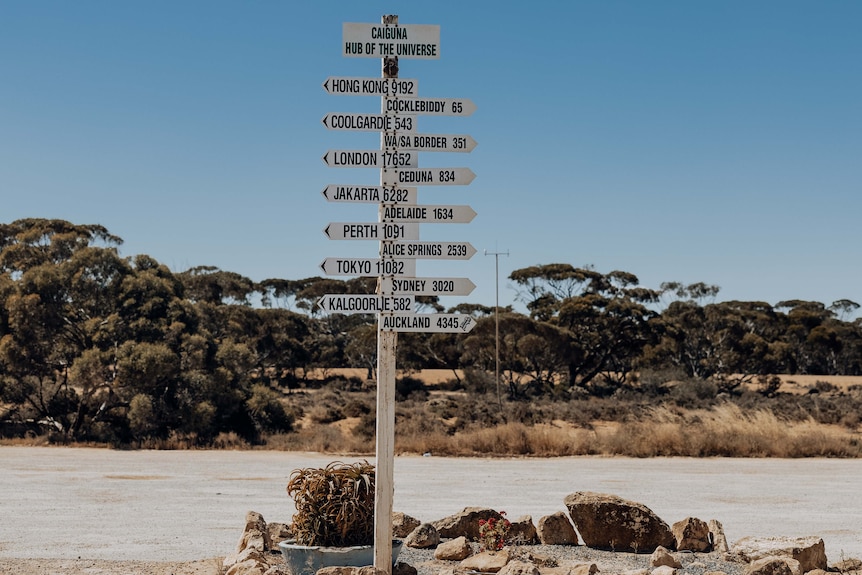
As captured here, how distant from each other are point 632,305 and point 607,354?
3.03 m

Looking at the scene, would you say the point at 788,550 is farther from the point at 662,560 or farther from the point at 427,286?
the point at 427,286

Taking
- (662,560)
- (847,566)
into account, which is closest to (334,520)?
(662,560)

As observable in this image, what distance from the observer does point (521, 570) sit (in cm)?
621

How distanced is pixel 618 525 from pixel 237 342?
3587cm

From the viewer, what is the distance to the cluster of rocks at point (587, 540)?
734cm

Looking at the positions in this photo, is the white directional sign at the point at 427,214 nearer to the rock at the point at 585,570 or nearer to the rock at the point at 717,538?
the rock at the point at 585,570

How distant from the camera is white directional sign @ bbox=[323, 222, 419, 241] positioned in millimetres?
7035

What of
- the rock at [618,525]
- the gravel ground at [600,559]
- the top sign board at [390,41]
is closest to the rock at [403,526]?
the gravel ground at [600,559]

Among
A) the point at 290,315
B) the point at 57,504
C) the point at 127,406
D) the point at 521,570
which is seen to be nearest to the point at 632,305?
the point at 290,315

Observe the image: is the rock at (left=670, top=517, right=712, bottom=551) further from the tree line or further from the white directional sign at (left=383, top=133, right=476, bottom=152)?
the tree line

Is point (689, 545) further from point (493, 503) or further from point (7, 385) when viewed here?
point (7, 385)

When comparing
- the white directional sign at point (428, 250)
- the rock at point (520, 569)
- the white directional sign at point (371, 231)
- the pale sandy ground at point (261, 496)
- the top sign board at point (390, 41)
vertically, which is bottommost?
the pale sandy ground at point (261, 496)

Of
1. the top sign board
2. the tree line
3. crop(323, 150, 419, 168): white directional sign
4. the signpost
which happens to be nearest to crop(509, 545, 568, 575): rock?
the signpost

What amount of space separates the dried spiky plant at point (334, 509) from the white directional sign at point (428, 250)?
6.05ft
